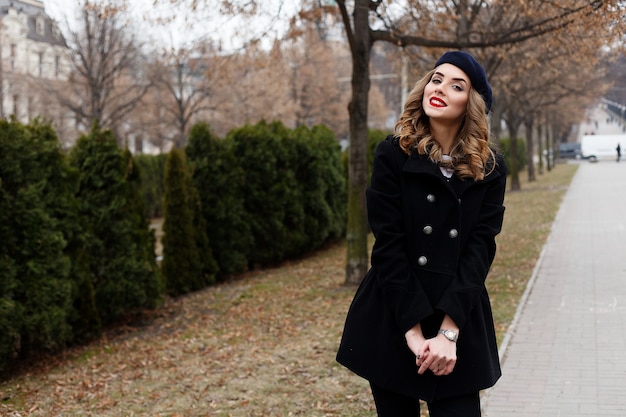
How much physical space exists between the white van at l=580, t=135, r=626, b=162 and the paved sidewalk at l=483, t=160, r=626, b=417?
→ 57.3m

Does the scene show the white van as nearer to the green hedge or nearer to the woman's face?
the green hedge

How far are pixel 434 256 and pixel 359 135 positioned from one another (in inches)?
329

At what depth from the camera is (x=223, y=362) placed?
7469mm

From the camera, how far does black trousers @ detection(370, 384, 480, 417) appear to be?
9.64 ft

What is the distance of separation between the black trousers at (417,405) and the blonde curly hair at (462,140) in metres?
0.84

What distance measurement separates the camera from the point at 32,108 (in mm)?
32656

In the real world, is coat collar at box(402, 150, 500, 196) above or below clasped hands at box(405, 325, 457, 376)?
above

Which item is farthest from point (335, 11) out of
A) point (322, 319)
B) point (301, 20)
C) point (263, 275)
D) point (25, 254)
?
point (25, 254)

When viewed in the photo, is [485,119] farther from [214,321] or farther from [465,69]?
[214,321]

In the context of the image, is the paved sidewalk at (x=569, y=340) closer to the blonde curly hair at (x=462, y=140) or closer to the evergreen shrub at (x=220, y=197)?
the blonde curly hair at (x=462, y=140)

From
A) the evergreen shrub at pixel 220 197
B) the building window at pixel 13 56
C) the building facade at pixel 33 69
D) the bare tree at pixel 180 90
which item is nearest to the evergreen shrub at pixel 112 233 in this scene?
the evergreen shrub at pixel 220 197

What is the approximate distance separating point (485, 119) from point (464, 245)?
1.64 feet

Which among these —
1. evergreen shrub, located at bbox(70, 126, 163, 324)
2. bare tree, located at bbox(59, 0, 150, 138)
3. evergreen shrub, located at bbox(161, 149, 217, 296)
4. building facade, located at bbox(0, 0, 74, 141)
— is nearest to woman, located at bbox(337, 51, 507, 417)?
evergreen shrub, located at bbox(70, 126, 163, 324)

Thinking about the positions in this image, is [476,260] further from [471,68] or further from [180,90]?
[180,90]
